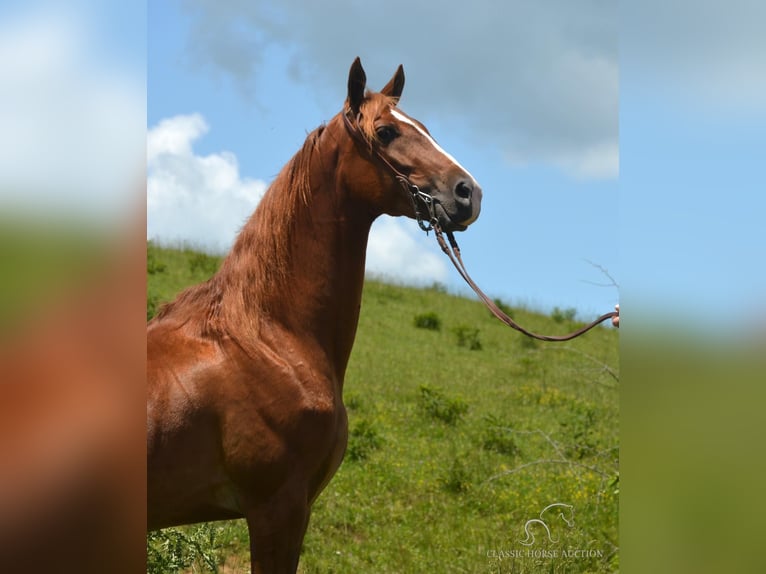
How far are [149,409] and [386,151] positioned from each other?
1432 millimetres

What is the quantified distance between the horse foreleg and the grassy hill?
1.83 m

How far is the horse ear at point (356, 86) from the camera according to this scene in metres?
3.10

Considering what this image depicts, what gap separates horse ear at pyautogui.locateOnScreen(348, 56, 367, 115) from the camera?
10.2 ft

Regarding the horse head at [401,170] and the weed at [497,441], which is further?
the weed at [497,441]

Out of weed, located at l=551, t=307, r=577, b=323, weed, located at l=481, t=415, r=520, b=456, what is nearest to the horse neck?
weed, located at l=481, t=415, r=520, b=456

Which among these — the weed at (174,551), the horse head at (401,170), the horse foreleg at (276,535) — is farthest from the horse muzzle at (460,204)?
the weed at (174,551)

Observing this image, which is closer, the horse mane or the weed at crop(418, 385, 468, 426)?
the horse mane

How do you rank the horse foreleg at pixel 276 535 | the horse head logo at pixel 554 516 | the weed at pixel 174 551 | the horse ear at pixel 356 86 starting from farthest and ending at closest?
Result: the horse head logo at pixel 554 516 → the weed at pixel 174 551 → the horse ear at pixel 356 86 → the horse foreleg at pixel 276 535

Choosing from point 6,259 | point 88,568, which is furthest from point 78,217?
point 88,568

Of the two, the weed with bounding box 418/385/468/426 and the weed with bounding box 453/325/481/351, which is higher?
the weed with bounding box 453/325/481/351

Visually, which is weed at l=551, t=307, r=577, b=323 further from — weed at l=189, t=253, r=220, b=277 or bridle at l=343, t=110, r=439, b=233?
bridle at l=343, t=110, r=439, b=233

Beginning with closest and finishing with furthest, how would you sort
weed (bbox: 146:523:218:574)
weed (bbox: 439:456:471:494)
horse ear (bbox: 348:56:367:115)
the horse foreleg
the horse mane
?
the horse foreleg
the horse mane
horse ear (bbox: 348:56:367:115)
weed (bbox: 146:523:218:574)
weed (bbox: 439:456:471:494)

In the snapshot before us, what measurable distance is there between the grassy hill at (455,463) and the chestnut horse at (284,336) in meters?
1.87

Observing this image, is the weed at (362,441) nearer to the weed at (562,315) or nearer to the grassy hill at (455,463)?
the grassy hill at (455,463)
